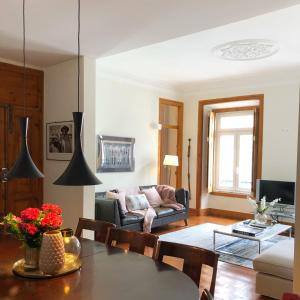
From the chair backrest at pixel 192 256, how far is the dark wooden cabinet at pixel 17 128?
323 centimetres

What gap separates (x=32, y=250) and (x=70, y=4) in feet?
6.82

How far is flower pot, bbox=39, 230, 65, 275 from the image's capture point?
177 centimetres

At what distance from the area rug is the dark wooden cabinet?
2.29 meters

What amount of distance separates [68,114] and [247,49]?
2.85 meters

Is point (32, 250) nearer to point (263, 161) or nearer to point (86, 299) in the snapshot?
point (86, 299)

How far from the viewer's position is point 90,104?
4.41 metres

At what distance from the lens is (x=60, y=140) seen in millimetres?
4637

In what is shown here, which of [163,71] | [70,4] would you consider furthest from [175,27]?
[163,71]

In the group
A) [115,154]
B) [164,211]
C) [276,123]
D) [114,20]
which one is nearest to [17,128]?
[115,154]

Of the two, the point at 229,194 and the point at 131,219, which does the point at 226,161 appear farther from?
the point at 131,219

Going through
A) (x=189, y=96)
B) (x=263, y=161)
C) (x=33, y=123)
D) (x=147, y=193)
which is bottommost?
(x=147, y=193)

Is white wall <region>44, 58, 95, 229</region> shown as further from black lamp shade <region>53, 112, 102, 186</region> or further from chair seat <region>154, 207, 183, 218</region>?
black lamp shade <region>53, 112, 102, 186</region>

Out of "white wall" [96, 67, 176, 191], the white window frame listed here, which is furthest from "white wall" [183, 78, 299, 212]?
"white wall" [96, 67, 176, 191]

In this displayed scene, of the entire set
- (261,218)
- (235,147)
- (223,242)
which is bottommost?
(223,242)
